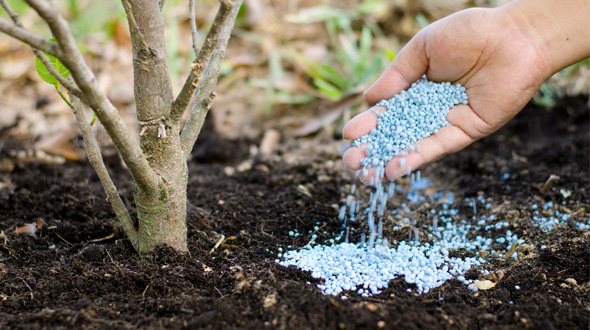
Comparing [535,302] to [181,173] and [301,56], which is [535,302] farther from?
[301,56]

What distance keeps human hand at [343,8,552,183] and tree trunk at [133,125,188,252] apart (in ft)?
2.44

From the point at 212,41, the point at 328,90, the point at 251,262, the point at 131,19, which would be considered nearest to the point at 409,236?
the point at 251,262

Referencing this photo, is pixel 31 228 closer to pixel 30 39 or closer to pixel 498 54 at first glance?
pixel 30 39

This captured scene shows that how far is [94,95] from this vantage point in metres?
1.27

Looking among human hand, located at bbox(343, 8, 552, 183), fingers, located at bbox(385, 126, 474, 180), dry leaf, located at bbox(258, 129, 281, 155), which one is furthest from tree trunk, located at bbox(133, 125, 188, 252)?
dry leaf, located at bbox(258, 129, 281, 155)

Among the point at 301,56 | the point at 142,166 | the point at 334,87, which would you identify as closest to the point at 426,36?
the point at 142,166

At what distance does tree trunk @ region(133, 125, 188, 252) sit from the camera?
61.9 inches

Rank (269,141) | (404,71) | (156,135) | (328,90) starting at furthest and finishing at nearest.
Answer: (328,90) → (269,141) → (404,71) → (156,135)

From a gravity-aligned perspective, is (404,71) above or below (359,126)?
above

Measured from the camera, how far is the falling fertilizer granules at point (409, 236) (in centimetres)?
166

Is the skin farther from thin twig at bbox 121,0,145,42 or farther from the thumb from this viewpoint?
thin twig at bbox 121,0,145,42

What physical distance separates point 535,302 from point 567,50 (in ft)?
4.02

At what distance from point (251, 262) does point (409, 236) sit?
75cm

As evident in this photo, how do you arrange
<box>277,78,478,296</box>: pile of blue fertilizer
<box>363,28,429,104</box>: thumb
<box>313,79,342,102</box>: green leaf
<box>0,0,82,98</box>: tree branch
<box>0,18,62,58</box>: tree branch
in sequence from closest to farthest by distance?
<box>0,18,62,58</box>: tree branch
<box>0,0,82,98</box>: tree branch
<box>277,78,478,296</box>: pile of blue fertilizer
<box>363,28,429,104</box>: thumb
<box>313,79,342,102</box>: green leaf
